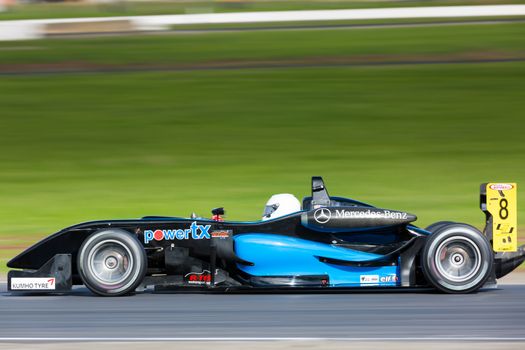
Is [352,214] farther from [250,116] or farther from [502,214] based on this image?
[250,116]

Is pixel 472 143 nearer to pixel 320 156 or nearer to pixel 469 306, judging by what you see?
pixel 320 156

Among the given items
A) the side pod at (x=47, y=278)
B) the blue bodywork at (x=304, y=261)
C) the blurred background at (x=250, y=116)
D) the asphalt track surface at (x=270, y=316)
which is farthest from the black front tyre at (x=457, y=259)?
the blurred background at (x=250, y=116)

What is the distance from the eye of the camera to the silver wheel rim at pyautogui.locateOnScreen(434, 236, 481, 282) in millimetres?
8289

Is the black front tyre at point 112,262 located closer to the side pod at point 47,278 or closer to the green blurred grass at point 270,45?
the side pod at point 47,278

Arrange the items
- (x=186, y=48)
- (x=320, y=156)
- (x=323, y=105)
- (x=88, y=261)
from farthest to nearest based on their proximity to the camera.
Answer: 1. (x=186, y=48)
2. (x=323, y=105)
3. (x=320, y=156)
4. (x=88, y=261)

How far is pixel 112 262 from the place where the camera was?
27.2 ft

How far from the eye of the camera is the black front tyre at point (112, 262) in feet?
26.9

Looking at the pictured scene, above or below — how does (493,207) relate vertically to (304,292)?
above

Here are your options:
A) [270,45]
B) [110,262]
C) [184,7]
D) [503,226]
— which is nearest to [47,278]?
[110,262]

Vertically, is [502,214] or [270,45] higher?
[270,45]

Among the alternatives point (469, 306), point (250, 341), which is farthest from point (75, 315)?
point (469, 306)

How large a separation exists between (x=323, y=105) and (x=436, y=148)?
377cm

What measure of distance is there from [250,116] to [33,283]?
14.9 m

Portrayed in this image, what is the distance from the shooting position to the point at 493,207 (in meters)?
8.49
